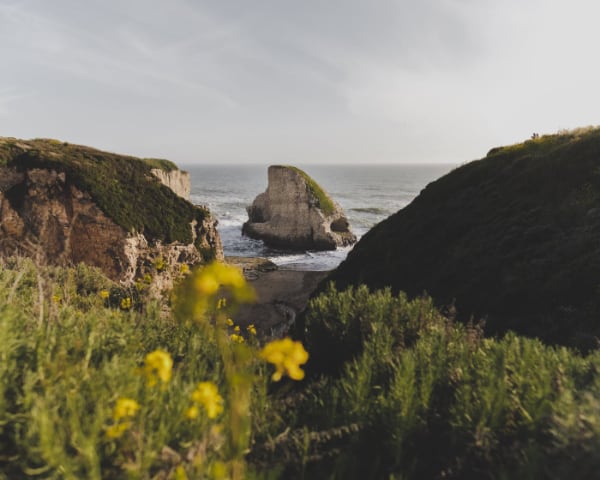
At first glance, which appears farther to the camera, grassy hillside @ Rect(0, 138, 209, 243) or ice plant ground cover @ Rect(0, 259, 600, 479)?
grassy hillside @ Rect(0, 138, 209, 243)

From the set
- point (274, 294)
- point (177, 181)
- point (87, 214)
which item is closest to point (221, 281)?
point (87, 214)

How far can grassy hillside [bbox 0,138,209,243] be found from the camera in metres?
24.9

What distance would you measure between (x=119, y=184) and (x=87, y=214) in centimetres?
439

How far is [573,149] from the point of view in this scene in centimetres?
1581

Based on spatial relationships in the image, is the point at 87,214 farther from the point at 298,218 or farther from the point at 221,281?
the point at 298,218

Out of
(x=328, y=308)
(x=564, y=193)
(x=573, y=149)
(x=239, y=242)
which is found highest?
(x=573, y=149)

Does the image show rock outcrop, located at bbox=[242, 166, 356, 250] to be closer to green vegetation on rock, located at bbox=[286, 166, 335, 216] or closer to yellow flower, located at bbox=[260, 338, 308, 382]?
green vegetation on rock, located at bbox=[286, 166, 335, 216]

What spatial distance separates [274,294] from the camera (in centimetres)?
2959

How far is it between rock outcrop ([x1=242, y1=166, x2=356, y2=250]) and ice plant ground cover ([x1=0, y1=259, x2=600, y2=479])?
48.2 m

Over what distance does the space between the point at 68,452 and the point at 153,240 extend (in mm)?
25657

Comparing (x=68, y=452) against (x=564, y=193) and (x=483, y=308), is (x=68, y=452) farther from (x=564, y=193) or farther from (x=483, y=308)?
(x=564, y=193)

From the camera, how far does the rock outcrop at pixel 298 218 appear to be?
5297 centimetres

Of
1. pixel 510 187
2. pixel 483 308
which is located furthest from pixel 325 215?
pixel 483 308

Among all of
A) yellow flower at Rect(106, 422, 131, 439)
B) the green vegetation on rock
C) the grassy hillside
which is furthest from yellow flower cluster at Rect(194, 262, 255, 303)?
the green vegetation on rock
